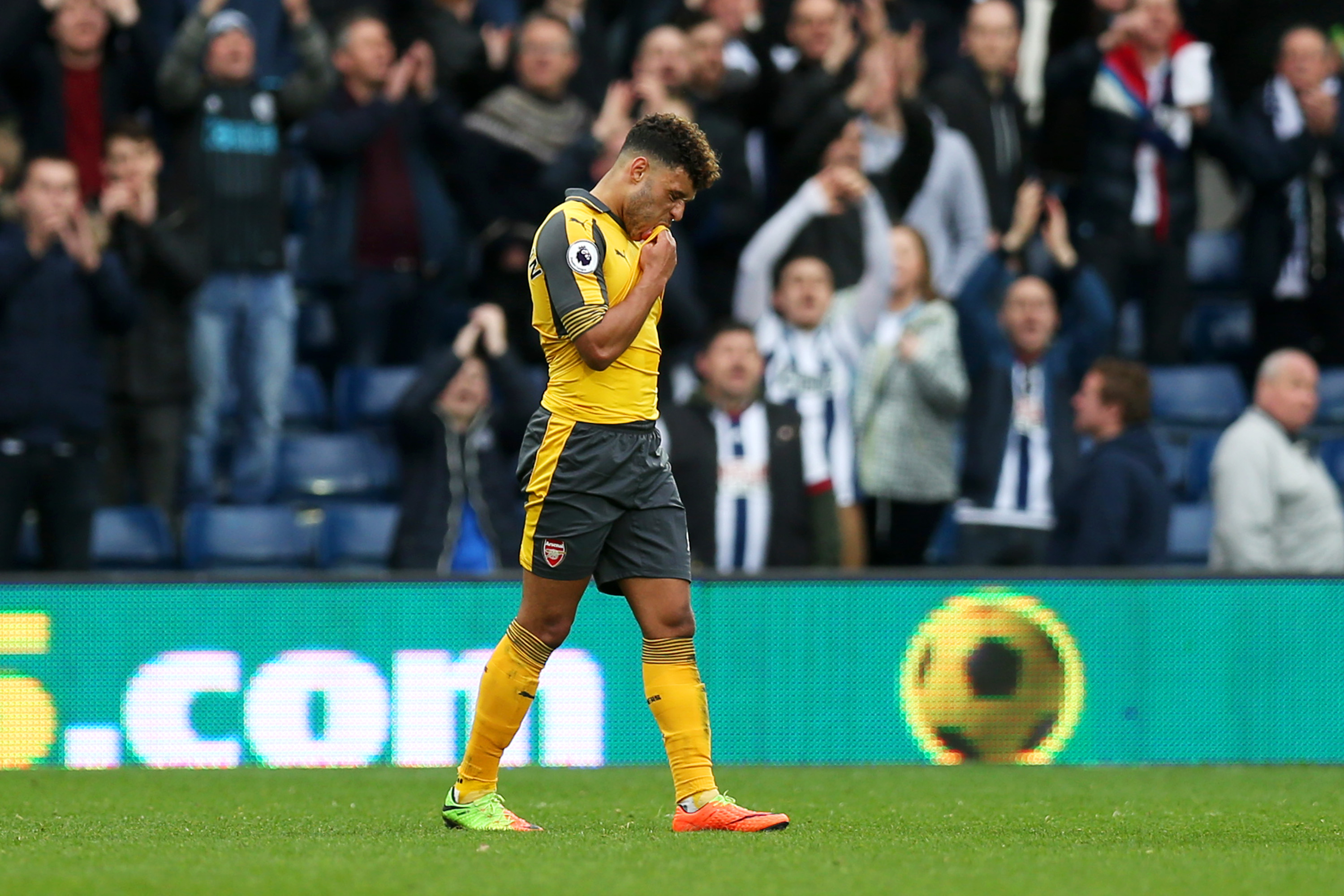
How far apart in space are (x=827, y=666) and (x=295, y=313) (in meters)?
4.55

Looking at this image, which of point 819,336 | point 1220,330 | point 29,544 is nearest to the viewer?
point 29,544

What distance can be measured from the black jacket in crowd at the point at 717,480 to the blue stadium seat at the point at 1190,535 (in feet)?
8.08

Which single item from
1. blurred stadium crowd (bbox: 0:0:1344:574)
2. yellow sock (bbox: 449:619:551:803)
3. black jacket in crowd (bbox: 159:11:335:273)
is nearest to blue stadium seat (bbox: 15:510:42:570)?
blurred stadium crowd (bbox: 0:0:1344:574)

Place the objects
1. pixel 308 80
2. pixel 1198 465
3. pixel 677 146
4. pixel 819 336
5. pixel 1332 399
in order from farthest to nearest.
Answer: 1. pixel 1332 399
2. pixel 1198 465
3. pixel 308 80
4. pixel 819 336
5. pixel 677 146

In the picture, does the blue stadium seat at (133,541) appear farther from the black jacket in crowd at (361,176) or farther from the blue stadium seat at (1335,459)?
the blue stadium seat at (1335,459)

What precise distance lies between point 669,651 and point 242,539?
17.8 ft

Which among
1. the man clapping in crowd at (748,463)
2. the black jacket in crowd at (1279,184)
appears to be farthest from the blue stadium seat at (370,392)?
the black jacket in crowd at (1279,184)

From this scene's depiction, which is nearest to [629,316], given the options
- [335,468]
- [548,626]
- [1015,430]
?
[548,626]

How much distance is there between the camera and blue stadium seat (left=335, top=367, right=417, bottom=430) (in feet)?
38.6

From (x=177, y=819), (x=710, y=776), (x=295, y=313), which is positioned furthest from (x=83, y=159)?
(x=710, y=776)

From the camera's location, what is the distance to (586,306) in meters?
5.82

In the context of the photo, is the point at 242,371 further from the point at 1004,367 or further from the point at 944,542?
the point at 1004,367

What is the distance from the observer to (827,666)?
9406mm

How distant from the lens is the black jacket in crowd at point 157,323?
10820 mm
